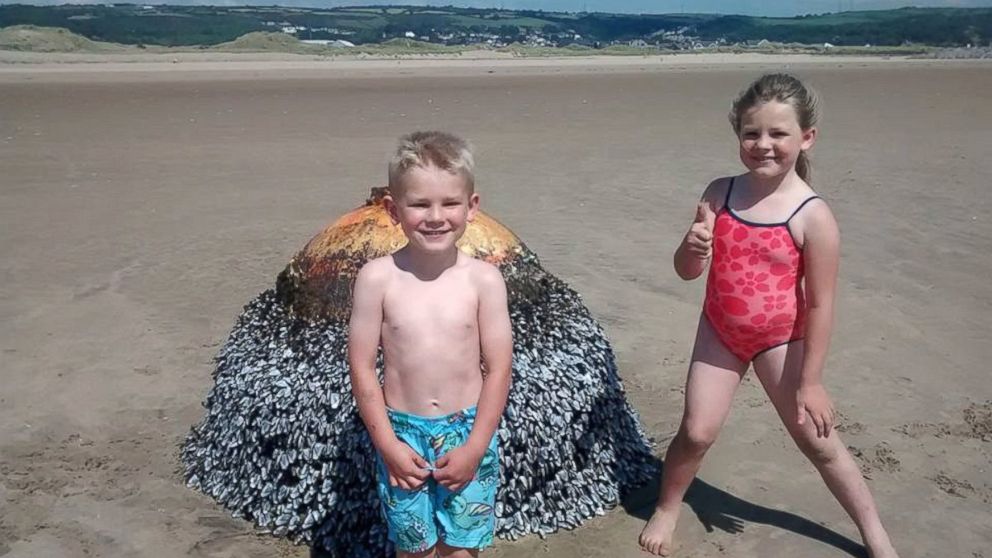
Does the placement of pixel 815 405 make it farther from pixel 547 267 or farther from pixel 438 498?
pixel 547 267

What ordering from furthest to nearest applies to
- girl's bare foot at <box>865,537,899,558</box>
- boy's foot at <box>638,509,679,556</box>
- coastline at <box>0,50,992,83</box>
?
coastline at <box>0,50,992,83</box> → boy's foot at <box>638,509,679,556</box> → girl's bare foot at <box>865,537,899,558</box>

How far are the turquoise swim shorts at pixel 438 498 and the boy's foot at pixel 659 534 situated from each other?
102cm

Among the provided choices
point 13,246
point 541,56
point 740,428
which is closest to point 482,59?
point 541,56

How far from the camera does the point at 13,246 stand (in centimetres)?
863

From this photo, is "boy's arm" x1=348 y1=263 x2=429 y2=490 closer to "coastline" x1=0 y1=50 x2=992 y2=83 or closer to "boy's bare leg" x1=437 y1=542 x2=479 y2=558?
"boy's bare leg" x1=437 y1=542 x2=479 y2=558

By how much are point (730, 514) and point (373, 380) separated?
1.95 metres

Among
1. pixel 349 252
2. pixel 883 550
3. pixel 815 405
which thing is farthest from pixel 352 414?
pixel 883 550

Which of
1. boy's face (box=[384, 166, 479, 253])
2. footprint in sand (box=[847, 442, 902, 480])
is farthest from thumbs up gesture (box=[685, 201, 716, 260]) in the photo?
footprint in sand (box=[847, 442, 902, 480])

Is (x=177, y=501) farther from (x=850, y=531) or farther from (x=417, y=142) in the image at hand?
(x=850, y=531)

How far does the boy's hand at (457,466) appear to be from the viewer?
9.00ft

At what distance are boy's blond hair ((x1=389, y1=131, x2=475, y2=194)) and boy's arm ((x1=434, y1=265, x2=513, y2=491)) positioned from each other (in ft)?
0.99

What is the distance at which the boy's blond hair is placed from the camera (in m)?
2.69

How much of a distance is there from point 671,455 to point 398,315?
1.38m

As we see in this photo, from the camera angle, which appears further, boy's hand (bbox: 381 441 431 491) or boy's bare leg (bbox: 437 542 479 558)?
boy's bare leg (bbox: 437 542 479 558)
